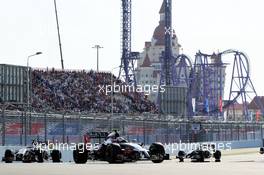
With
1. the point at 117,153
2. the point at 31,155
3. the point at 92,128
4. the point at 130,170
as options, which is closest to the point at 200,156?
the point at 117,153

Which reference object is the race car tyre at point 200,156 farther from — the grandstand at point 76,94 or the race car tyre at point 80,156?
the grandstand at point 76,94

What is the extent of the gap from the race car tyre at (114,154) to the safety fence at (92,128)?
5.60 metres

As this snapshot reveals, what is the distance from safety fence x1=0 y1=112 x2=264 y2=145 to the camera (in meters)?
46.1

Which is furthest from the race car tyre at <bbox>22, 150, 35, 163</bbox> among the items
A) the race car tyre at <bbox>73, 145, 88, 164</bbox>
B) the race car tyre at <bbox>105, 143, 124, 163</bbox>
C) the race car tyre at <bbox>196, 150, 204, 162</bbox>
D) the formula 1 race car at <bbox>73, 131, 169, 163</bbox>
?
the race car tyre at <bbox>196, 150, 204, 162</bbox>

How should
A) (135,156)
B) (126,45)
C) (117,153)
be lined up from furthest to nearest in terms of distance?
(126,45), (135,156), (117,153)

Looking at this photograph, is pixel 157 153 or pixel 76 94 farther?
pixel 76 94

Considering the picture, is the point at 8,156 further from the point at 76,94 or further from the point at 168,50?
the point at 168,50

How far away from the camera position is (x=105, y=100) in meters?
90.4

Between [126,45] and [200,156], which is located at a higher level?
[126,45]

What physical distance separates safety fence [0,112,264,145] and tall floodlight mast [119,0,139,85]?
68.7 meters

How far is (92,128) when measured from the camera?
51.3m

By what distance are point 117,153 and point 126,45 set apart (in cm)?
10998

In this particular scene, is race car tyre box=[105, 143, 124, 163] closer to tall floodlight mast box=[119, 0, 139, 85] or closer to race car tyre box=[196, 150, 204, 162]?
race car tyre box=[196, 150, 204, 162]

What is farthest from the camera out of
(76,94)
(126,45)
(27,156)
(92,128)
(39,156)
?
(126,45)
